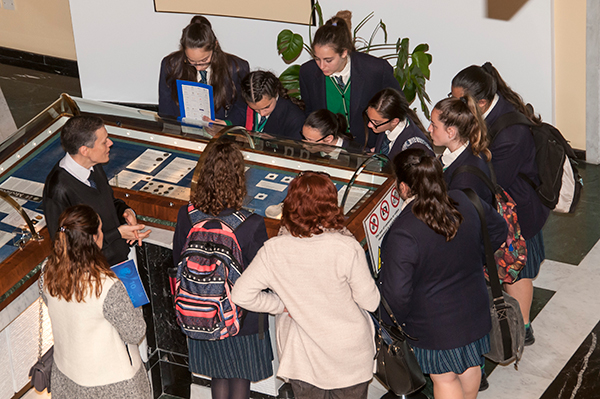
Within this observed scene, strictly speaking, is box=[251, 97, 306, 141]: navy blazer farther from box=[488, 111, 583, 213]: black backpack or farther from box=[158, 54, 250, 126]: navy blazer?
box=[488, 111, 583, 213]: black backpack

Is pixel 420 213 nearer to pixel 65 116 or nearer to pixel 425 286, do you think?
pixel 425 286

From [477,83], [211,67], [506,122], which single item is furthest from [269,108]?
[506,122]

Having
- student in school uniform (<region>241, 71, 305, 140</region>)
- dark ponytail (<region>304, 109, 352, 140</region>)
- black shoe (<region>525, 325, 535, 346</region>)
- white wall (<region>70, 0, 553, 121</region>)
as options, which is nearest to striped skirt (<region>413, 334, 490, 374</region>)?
black shoe (<region>525, 325, 535, 346</region>)

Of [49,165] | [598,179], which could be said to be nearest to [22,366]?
[49,165]

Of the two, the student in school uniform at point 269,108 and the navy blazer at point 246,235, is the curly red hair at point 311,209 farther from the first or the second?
the student in school uniform at point 269,108

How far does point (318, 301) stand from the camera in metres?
3.16

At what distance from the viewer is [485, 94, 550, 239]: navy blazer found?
14.1ft

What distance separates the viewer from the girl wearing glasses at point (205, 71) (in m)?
4.89

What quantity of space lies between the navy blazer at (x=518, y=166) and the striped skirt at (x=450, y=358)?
1059mm

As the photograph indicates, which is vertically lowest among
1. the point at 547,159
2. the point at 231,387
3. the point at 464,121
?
the point at 231,387

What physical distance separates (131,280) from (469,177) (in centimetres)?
185

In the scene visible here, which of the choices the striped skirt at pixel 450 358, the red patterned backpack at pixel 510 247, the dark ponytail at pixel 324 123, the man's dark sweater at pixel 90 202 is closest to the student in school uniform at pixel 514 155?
the red patterned backpack at pixel 510 247

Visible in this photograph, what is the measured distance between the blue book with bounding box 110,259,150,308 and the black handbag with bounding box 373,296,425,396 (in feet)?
3.78

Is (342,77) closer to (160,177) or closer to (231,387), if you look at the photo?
(160,177)
